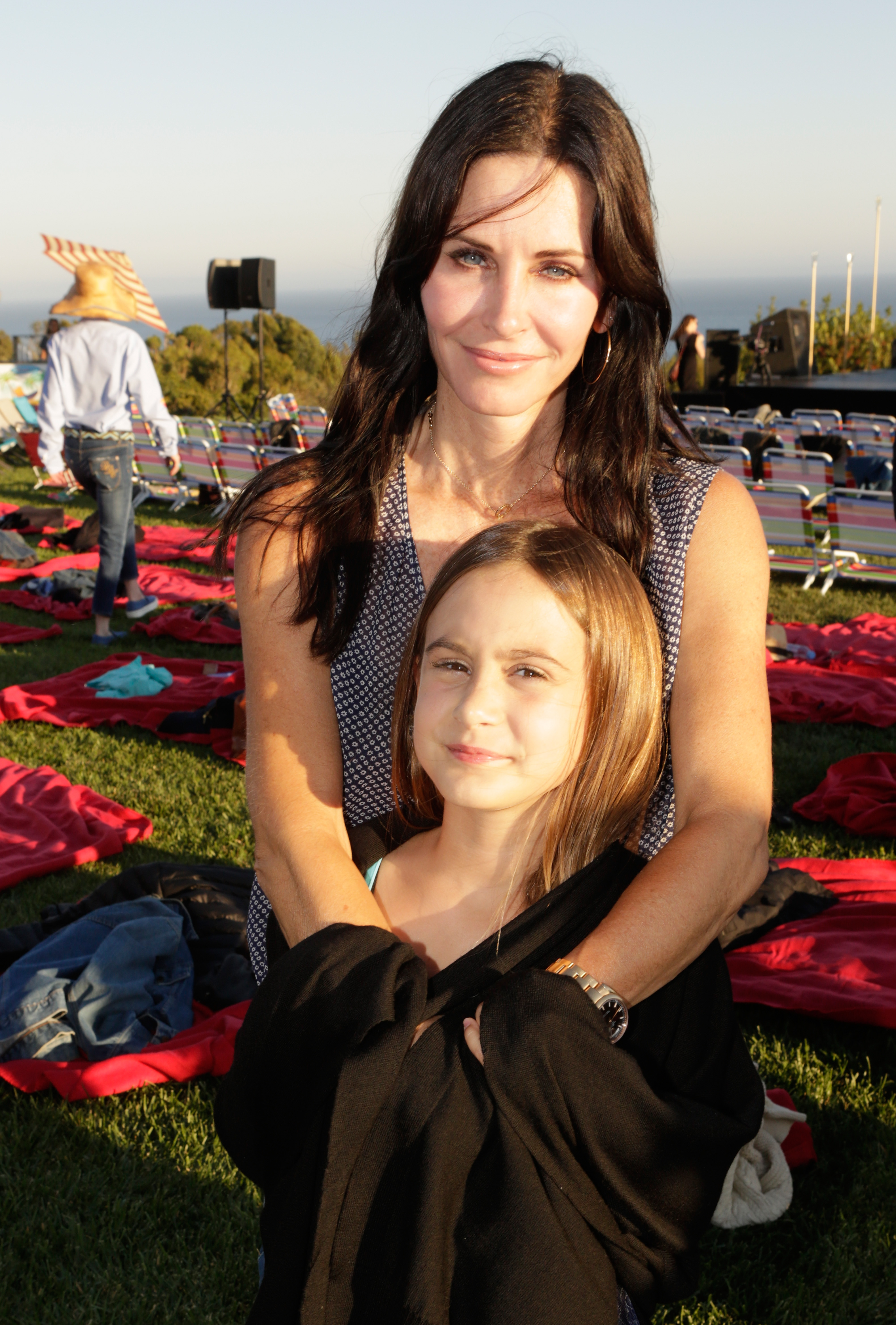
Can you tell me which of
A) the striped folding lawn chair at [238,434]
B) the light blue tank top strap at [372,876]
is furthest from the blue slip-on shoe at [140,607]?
the light blue tank top strap at [372,876]

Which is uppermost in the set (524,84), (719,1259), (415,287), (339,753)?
(524,84)

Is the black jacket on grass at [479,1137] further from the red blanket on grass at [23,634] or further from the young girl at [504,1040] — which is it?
the red blanket on grass at [23,634]

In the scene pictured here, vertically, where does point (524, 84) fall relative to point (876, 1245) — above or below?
above

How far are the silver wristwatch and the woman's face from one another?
86 centimetres

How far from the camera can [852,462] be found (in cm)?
1305

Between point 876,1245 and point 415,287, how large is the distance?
249 centimetres

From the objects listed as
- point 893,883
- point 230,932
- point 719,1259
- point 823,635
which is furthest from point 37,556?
point 719,1259

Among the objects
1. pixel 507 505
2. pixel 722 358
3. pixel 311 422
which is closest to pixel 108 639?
pixel 507 505

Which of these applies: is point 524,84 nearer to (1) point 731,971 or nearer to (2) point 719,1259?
(2) point 719,1259

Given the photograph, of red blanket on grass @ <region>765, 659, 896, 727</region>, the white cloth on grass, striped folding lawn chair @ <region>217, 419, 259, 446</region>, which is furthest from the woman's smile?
striped folding lawn chair @ <region>217, 419, 259, 446</region>

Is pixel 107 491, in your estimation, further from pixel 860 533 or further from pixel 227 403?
pixel 227 403

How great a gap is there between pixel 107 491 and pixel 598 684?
7.20 m

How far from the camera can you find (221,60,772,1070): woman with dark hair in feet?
5.41

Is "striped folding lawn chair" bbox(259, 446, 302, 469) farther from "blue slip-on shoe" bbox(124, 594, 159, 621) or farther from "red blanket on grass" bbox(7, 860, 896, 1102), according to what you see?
"red blanket on grass" bbox(7, 860, 896, 1102)
